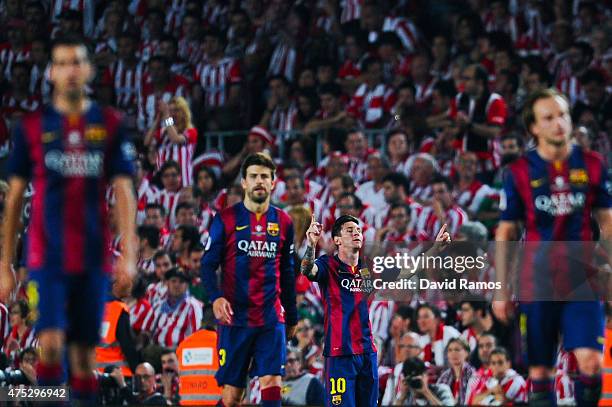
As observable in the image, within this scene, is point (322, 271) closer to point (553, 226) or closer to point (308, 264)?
point (308, 264)

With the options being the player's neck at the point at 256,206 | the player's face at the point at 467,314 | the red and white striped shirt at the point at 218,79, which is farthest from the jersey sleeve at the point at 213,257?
the red and white striped shirt at the point at 218,79

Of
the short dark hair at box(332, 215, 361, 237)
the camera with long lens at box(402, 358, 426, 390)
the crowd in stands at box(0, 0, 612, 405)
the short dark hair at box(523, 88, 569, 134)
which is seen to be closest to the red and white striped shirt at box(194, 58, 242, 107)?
the crowd in stands at box(0, 0, 612, 405)

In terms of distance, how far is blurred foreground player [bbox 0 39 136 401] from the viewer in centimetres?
629

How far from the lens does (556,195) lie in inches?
280

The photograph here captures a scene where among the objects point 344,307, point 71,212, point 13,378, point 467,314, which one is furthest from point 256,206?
point 13,378

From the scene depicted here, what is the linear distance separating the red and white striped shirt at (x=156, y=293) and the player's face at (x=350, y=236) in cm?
401

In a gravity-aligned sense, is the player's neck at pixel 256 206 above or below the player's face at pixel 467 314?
above

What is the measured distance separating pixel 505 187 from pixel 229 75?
10044 millimetres

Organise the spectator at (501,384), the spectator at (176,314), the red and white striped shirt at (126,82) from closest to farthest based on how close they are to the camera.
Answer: the spectator at (501,384)
the spectator at (176,314)
the red and white striped shirt at (126,82)

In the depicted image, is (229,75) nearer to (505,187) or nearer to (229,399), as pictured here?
(229,399)

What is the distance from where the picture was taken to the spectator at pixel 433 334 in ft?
39.5

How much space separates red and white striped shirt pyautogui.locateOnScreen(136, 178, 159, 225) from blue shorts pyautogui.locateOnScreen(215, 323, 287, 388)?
18.5 feet

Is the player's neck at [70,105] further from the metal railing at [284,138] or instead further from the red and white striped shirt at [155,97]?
the red and white striped shirt at [155,97]

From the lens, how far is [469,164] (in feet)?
44.5
